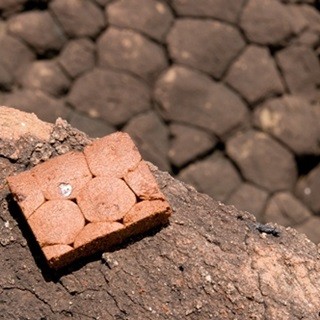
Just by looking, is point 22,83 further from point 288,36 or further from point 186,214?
point 186,214

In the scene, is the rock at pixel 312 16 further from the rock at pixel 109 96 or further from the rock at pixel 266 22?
the rock at pixel 109 96

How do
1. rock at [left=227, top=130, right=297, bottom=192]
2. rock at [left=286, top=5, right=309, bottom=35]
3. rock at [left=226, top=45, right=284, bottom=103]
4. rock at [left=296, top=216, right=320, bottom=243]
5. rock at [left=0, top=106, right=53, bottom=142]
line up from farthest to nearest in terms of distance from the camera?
rock at [left=286, top=5, right=309, bottom=35] → rock at [left=226, top=45, right=284, bottom=103] → rock at [left=227, top=130, right=297, bottom=192] → rock at [left=296, top=216, right=320, bottom=243] → rock at [left=0, top=106, right=53, bottom=142]

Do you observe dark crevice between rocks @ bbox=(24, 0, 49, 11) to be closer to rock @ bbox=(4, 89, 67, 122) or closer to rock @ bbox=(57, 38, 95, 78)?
rock @ bbox=(57, 38, 95, 78)

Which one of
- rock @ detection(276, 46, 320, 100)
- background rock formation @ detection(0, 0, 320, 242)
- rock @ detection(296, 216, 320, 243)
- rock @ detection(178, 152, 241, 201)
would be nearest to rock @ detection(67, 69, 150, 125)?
background rock formation @ detection(0, 0, 320, 242)

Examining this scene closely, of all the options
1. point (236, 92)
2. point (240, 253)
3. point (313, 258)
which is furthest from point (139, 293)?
point (236, 92)

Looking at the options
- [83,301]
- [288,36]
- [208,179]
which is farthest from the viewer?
[288,36]
